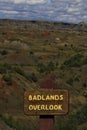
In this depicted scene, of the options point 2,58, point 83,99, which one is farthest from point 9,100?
point 2,58

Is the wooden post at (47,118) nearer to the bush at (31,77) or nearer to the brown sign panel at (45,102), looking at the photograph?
the brown sign panel at (45,102)

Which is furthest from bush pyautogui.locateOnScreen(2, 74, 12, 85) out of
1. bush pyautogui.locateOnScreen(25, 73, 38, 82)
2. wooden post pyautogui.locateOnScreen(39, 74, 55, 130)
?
wooden post pyautogui.locateOnScreen(39, 74, 55, 130)

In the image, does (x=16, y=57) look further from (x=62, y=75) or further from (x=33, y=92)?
(x=33, y=92)

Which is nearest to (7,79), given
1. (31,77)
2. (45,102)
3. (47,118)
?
(31,77)

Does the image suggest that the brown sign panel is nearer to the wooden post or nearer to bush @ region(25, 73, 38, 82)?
the wooden post

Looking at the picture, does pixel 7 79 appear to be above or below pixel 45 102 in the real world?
below

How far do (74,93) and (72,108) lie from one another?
634 cm

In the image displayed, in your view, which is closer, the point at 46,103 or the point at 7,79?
the point at 46,103

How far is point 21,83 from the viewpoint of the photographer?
135 ft

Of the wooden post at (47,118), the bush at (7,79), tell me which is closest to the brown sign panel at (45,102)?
the wooden post at (47,118)

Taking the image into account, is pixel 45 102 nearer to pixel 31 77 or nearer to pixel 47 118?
pixel 47 118

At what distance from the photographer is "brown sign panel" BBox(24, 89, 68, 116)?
13.8 m

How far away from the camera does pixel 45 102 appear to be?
545 inches

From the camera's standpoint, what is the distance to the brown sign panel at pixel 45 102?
13.8 m
